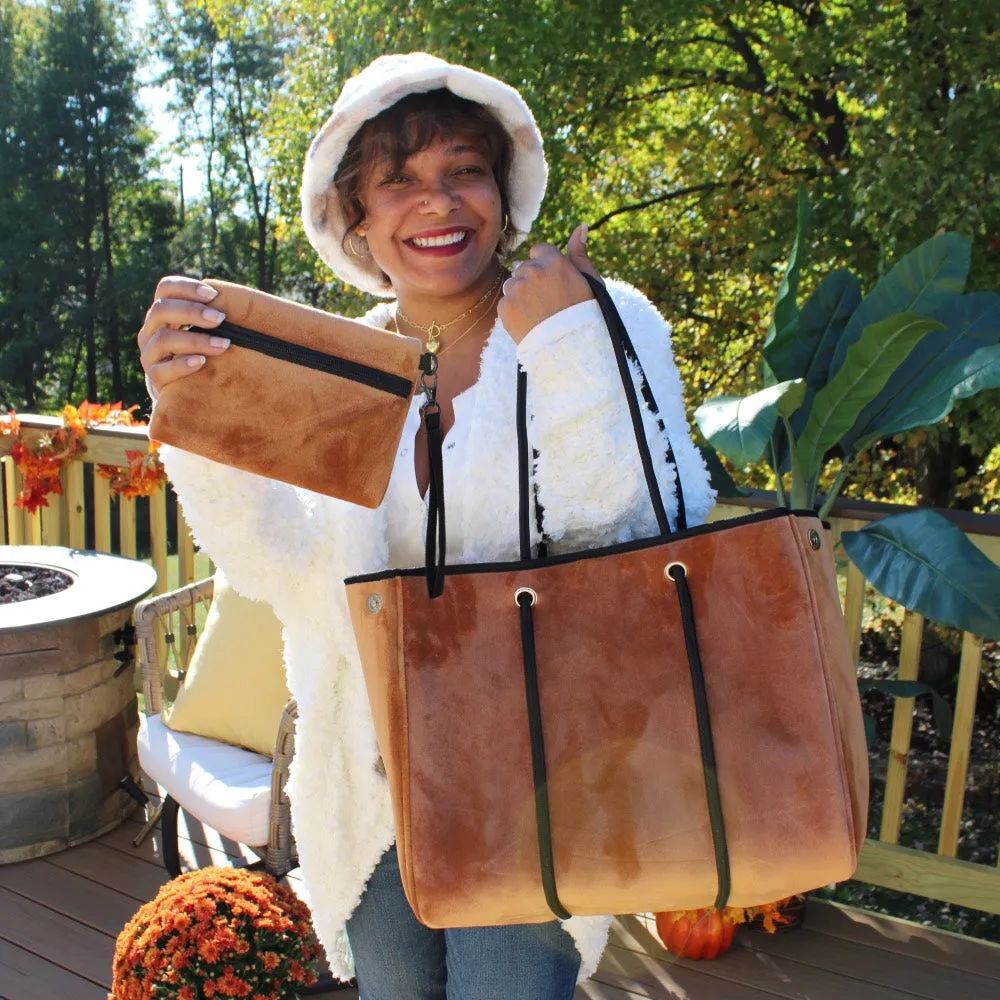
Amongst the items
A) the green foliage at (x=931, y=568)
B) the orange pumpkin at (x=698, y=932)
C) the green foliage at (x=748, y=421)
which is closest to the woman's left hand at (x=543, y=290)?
the green foliage at (x=748, y=421)

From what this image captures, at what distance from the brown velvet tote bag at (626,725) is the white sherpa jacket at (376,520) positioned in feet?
0.28

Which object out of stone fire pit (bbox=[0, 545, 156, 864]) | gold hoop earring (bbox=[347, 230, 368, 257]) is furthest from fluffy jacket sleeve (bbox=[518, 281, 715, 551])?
stone fire pit (bbox=[0, 545, 156, 864])

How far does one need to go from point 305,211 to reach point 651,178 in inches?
194

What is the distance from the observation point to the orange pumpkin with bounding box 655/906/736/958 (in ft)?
7.68

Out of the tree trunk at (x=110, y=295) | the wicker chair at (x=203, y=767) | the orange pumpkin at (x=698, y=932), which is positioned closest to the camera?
the wicker chair at (x=203, y=767)

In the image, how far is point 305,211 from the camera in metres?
1.50

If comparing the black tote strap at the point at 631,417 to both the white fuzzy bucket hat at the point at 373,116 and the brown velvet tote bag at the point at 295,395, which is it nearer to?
the brown velvet tote bag at the point at 295,395

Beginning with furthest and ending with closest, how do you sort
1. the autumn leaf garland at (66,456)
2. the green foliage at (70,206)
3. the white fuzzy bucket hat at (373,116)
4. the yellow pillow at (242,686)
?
the green foliage at (70,206) → the autumn leaf garland at (66,456) → the yellow pillow at (242,686) → the white fuzzy bucket hat at (373,116)

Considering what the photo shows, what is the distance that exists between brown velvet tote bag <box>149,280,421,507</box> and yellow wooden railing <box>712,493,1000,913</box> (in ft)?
5.28

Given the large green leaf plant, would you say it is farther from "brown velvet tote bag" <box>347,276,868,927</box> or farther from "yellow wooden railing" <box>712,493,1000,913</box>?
"brown velvet tote bag" <box>347,276,868,927</box>

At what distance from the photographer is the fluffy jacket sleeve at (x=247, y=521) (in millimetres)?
1275

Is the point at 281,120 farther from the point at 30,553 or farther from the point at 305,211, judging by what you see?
the point at 305,211

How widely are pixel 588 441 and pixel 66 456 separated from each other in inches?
121

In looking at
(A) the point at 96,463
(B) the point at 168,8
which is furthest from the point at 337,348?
(B) the point at 168,8
